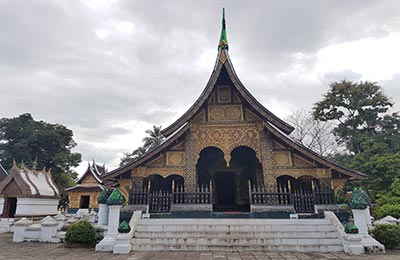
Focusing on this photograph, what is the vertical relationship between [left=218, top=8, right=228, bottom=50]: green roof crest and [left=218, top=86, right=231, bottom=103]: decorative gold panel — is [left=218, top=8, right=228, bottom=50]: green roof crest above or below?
above

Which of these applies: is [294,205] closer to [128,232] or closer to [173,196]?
[173,196]

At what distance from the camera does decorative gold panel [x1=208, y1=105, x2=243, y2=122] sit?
1220 cm

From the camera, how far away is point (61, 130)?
39.3m

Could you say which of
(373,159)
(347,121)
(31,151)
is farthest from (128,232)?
(31,151)

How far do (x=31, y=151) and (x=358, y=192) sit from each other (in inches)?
1534

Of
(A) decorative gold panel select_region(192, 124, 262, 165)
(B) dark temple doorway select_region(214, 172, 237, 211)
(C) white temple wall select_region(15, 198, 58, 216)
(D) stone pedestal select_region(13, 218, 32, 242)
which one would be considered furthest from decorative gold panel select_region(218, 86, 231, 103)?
(C) white temple wall select_region(15, 198, 58, 216)

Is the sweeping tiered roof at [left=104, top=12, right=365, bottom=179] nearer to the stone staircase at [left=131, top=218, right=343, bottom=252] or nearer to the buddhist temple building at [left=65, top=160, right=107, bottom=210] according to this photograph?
the stone staircase at [left=131, top=218, right=343, bottom=252]

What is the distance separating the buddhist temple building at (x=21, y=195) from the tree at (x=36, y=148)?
18107mm

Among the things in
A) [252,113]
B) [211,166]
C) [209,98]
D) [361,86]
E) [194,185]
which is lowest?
[194,185]

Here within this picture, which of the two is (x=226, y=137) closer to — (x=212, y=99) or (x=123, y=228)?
(x=212, y=99)

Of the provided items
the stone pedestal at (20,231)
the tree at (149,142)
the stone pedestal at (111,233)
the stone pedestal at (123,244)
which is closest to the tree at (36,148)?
the tree at (149,142)

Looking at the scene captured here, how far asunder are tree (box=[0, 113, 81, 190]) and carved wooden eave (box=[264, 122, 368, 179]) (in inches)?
1250

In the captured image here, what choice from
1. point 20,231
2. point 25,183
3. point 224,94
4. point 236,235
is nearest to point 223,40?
point 224,94

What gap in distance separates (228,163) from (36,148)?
3467cm
